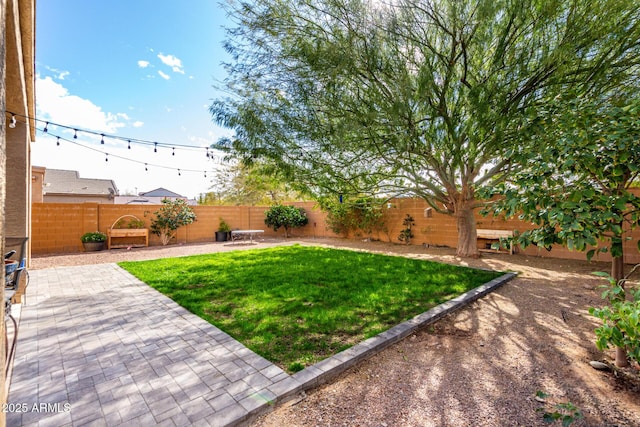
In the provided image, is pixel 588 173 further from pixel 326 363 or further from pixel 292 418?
pixel 292 418

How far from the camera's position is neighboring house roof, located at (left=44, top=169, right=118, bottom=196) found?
19562 mm

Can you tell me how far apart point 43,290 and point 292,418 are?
530 centimetres

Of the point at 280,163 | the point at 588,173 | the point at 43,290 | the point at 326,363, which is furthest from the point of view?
the point at 280,163

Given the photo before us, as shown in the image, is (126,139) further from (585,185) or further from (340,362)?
(585,185)

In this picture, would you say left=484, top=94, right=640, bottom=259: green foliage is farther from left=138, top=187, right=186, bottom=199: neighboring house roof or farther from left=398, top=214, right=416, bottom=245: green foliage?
left=138, top=187, right=186, bottom=199: neighboring house roof

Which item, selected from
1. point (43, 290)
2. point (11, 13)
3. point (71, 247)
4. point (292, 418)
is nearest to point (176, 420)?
point (292, 418)

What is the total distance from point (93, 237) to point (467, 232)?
11.7m

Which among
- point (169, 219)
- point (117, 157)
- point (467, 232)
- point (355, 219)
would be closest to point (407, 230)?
point (355, 219)

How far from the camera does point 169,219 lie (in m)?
10.8

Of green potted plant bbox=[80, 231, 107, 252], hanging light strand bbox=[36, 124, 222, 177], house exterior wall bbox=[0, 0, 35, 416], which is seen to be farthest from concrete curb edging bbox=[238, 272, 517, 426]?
green potted plant bbox=[80, 231, 107, 252]

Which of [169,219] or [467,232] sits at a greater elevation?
[169,219]

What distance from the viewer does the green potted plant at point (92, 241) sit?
9.07m

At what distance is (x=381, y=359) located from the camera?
99.1 inches

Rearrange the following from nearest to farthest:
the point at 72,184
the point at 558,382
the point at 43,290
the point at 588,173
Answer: the point at 588,173 < the point at 558,382 < the point at 43,290 < the point at 72,184
